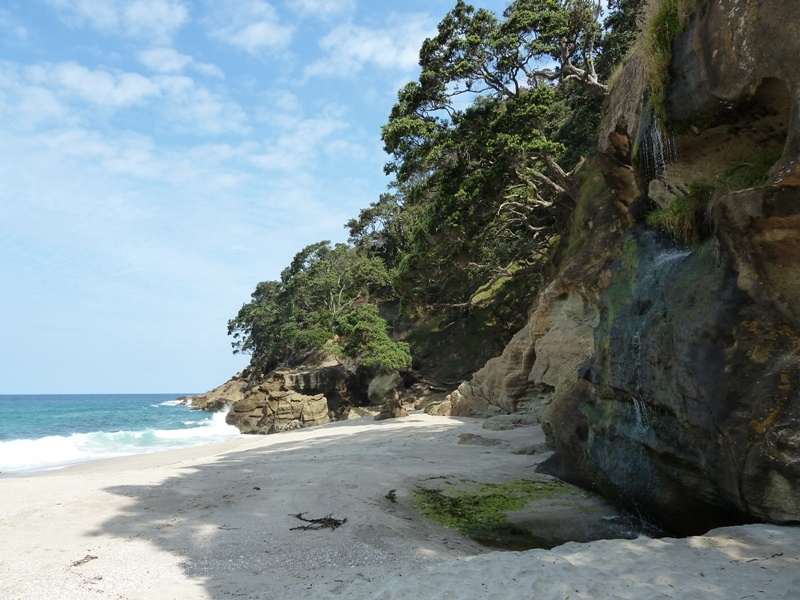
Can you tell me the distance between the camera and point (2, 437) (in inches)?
1368

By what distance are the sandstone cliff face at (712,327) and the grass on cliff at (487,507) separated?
0.82 meters

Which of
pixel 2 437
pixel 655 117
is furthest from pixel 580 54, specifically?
pixel 2 437

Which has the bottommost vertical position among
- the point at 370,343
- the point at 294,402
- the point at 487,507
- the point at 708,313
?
the point at 487,507

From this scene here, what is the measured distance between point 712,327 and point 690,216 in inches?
74.8

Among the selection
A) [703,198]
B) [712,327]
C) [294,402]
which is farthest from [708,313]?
[294,402]

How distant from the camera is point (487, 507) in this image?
699 centimetres

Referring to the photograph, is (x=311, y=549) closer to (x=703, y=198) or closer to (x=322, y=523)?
(x=322, y=523)

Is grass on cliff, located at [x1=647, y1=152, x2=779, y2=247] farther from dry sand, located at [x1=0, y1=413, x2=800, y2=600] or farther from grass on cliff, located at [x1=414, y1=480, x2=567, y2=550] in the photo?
grass on cliff, located at [x1=414, y1=480, x2=567, y2=550]

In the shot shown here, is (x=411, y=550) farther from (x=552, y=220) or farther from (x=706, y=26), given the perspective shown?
(x=552, y=220)

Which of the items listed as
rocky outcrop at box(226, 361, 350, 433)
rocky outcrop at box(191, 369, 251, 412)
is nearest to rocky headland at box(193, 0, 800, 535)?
rocky outcrop at box(226, 361, 350, 433)

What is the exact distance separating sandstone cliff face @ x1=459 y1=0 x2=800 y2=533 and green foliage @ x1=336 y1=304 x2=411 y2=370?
19472 mm

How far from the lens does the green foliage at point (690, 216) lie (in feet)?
20.2

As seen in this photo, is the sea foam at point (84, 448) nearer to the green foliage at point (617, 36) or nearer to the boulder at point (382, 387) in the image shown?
the boulder at point (382, 387)

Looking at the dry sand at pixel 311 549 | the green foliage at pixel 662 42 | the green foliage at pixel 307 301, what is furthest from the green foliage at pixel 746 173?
the green foliage at pixel 307 301
